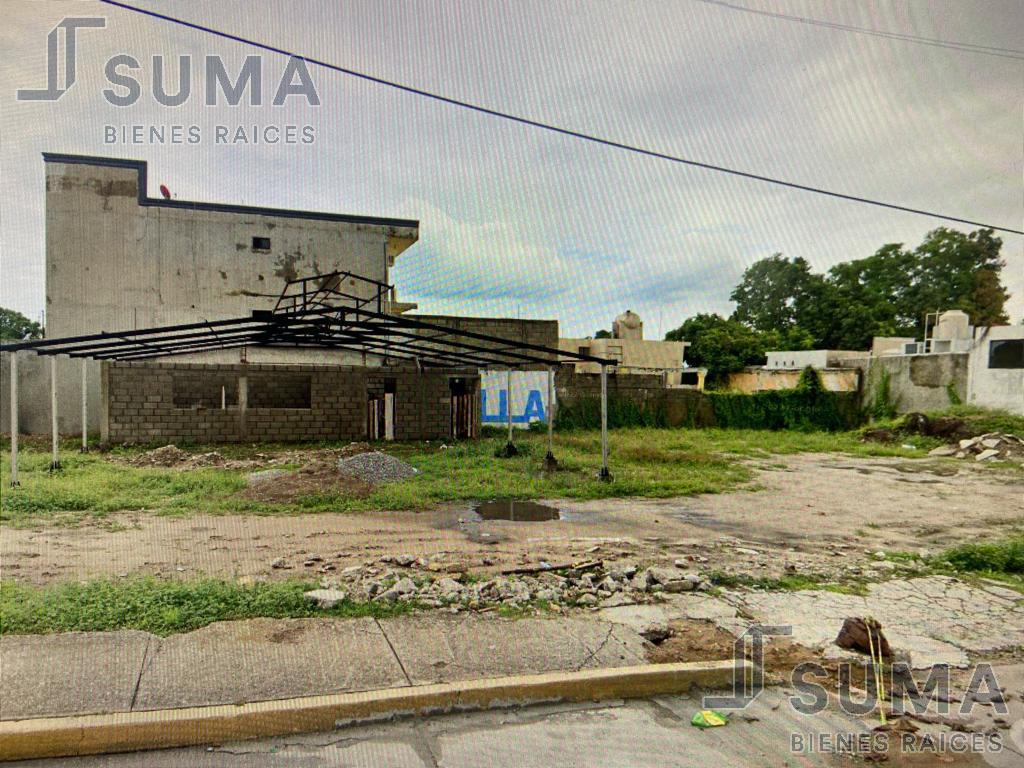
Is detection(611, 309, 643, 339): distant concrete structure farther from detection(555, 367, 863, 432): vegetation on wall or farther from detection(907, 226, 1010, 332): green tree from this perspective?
detection(907, 226, 1010, 332): green tree

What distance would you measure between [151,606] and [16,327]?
1129 inches

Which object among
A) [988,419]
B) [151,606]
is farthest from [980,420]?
[151,606]

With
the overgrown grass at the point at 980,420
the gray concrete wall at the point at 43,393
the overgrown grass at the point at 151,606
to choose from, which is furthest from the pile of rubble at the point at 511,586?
the overgrown grass at the point at 980,420

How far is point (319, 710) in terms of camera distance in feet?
11.0

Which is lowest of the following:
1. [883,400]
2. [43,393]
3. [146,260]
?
[883,400]

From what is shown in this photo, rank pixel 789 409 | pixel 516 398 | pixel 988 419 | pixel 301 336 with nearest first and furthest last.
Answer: pixel 301 336 < pixel 988 419 < pixel 516 398 < pixel 789 409

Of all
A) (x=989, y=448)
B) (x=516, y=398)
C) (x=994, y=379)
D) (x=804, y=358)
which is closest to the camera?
(x=989, y=448)

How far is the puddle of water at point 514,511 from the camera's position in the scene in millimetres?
8695

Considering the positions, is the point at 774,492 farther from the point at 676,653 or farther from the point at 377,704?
the point at 377,704

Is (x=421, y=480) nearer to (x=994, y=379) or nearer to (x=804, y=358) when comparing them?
(x=994, y=379)

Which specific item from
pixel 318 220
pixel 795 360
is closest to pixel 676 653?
pixel 318 220

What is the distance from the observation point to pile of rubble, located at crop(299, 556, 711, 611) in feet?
16.4

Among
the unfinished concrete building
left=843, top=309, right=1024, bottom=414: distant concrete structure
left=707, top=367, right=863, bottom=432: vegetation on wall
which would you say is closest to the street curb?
the unfinished concrete building

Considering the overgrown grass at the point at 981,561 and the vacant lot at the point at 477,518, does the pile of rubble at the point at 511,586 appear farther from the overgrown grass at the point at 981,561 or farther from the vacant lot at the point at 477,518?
the overgrown grass at the point at 981,561
